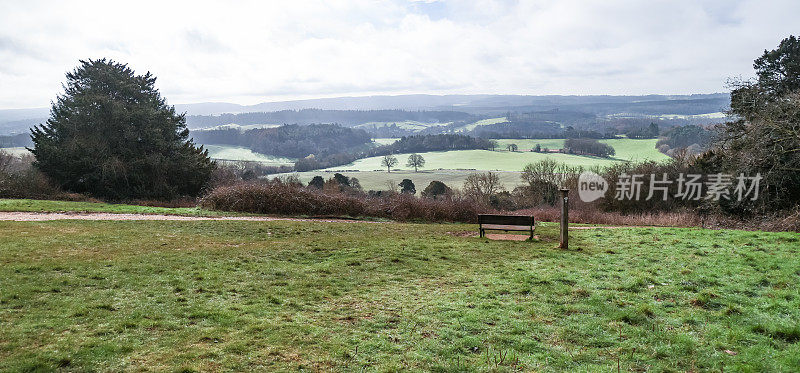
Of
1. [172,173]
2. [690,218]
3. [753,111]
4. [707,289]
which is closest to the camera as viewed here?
[707,289]

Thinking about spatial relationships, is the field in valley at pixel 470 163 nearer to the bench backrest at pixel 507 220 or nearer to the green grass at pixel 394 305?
the bench backrest at pixel 507 220

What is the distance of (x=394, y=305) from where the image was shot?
7918 millimetres

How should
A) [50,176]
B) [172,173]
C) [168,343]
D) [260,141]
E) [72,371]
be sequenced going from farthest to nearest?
[260,141], [172,173], [50,176], [168,343], [72,371]

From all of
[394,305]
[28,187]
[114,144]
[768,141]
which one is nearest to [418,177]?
[114,144]

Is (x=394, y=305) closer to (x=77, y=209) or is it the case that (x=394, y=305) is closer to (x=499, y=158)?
(x=77, y=209)

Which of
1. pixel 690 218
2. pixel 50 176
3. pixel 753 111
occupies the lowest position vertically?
pixel 690 218

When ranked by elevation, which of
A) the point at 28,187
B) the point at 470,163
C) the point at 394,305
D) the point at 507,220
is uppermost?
the point at 470,163

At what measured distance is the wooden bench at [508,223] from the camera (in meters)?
15.6

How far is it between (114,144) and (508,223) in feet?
110

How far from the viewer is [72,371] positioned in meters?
4.97

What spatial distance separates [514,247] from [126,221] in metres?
14.4

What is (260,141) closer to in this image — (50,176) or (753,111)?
(50,176)

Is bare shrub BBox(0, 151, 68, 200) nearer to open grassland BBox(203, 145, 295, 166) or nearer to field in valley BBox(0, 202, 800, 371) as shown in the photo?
field in valley BBox(0, 202, 800, 371)

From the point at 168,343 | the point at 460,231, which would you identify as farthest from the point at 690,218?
the point at 168,343
